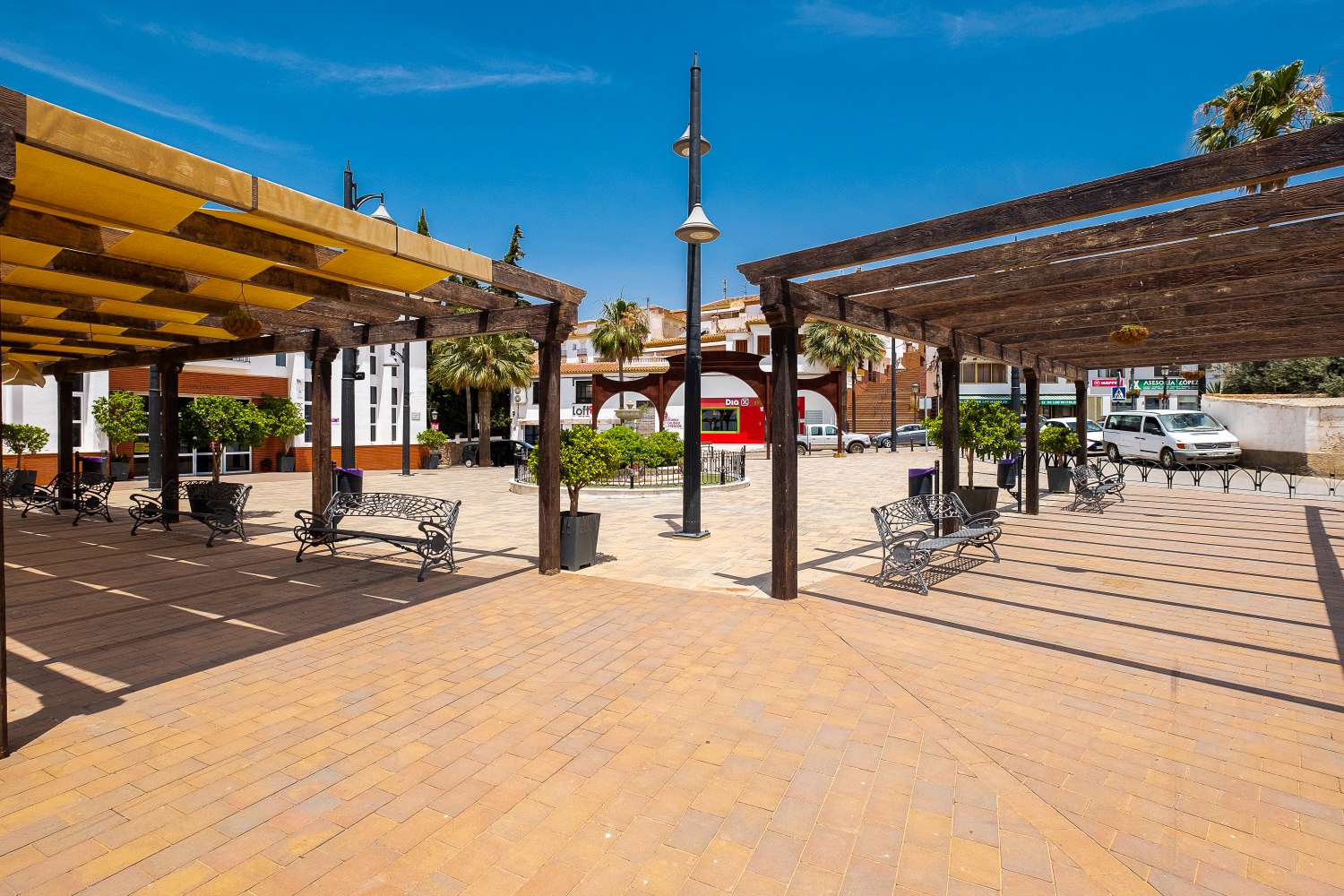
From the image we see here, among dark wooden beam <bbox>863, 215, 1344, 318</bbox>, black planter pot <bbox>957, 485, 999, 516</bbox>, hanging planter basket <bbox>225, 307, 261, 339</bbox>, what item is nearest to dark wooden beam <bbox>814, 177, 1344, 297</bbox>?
dark wooden beam <bbox>863, 215, 1344, 318</bbox>

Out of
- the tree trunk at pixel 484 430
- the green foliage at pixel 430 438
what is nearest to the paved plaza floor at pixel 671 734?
the green foliage at pixel 430 438

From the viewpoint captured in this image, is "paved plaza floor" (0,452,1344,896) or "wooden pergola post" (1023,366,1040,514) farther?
"wooden pergola post" (1023,366,1040,514)

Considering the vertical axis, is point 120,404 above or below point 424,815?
above

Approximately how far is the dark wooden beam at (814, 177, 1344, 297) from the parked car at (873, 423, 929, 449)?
3331 cm

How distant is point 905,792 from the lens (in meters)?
3.10

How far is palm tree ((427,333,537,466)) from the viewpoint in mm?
28312

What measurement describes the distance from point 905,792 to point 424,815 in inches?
85.4

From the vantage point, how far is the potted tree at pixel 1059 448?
586 inches

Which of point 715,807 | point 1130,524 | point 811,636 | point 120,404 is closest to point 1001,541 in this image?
point 1130,524

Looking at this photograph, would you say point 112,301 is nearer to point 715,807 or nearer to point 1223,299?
point 715,807

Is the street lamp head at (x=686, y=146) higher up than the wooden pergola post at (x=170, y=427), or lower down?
higher up

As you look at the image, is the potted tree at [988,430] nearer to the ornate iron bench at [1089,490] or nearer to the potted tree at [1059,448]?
the ornate iron bench at [1089,490]

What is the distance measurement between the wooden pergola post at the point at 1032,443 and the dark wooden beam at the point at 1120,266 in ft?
18.3

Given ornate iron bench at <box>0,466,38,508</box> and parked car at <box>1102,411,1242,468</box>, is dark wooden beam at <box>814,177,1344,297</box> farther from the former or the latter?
parked car at <box>1102,411,1242,468</box>
